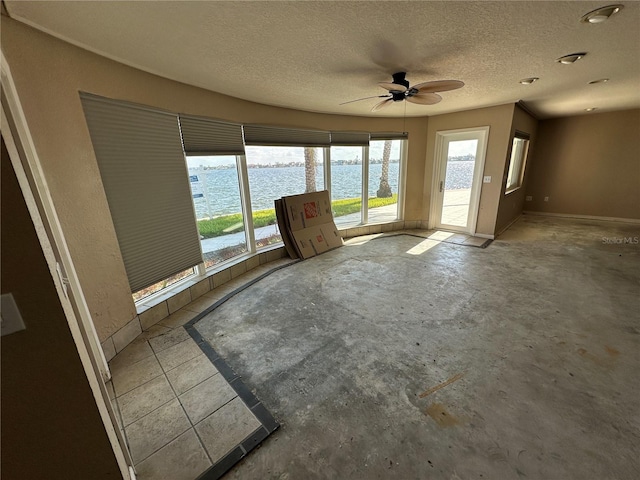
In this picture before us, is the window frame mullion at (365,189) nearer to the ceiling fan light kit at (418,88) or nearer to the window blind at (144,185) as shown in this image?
the ceiling fan light kit at (418,88)

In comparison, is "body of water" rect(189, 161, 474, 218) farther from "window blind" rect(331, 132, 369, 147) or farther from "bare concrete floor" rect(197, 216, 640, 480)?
"bare concrete floor" rect(197, 216, 640, 480)

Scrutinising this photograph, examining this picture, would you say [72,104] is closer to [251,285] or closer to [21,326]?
[21,326]

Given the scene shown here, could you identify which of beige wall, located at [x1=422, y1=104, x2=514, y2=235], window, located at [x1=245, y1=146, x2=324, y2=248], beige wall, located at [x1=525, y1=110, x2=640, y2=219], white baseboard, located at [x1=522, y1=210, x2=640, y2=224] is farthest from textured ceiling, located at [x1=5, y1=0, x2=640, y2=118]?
white baseboard, located at [x1=522, y1=210, x2=640, y2=224]

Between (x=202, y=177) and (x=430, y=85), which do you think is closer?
(x=430, y=85)

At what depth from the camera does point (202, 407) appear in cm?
171

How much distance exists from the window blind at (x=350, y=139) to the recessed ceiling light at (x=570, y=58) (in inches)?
117

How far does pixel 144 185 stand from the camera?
2385 mm

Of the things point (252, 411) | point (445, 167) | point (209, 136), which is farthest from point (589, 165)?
point (252, 411)

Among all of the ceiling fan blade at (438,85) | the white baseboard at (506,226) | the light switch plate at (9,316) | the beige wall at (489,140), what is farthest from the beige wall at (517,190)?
the light switch plate at (9,316)

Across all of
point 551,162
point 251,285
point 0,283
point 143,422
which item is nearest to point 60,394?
point 0,283

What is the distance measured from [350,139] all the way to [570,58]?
10.1 ft

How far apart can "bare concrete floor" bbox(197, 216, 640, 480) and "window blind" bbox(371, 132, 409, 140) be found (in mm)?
2854

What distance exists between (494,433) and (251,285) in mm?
2787

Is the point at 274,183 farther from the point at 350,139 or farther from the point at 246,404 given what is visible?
the point at 246,404
